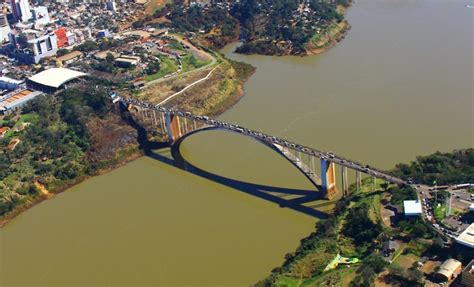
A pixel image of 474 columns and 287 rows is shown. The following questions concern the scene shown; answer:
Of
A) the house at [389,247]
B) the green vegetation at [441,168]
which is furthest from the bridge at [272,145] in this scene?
the house at [389,247]

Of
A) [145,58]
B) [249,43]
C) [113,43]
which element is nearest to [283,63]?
[249,43]

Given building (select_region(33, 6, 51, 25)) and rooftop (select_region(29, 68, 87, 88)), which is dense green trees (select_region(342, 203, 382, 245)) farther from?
building (select_region(33, 6, 51, 25))

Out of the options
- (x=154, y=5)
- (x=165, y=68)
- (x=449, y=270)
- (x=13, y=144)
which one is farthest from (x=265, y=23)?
(x=449, y=270)

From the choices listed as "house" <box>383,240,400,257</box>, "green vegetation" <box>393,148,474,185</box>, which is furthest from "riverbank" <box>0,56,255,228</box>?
"house" <box>383,240,400,257</box>

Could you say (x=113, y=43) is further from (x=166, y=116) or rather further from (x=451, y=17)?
(x=451, y=17)

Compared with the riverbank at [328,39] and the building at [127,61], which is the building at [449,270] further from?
the riverbank at [328,39]

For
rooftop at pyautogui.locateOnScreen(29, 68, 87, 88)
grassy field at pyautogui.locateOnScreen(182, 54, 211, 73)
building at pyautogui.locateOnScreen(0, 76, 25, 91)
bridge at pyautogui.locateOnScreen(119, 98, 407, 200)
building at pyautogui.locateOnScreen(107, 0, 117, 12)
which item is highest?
building at pyautogui.locateOnScreen(107, 0, 117, 12)
